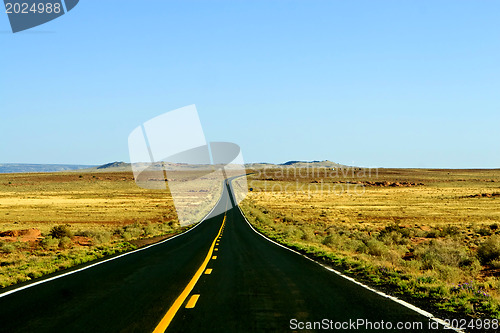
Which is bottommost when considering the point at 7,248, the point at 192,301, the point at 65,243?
the point at 65,243

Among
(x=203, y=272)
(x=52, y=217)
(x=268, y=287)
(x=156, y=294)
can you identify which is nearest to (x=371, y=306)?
(x=268, y=287)

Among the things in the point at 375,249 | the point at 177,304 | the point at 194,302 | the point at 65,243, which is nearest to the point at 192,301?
the point at 194,302

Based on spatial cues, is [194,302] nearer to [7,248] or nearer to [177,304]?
[177,304]

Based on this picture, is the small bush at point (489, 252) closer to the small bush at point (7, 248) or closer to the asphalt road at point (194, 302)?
the asphalt road at point (194, 302)

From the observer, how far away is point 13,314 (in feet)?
20.9

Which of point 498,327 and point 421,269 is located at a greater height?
point 498,327

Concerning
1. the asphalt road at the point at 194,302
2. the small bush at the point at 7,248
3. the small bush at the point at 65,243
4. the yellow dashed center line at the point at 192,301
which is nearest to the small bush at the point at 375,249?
the asphalt road at the point at 194,302

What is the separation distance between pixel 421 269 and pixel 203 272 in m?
7.36

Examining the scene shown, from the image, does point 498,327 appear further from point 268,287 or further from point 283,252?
point 283,252

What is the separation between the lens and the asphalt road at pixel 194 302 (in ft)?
19.4

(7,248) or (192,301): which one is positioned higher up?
(192,301)

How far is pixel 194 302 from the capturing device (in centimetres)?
733

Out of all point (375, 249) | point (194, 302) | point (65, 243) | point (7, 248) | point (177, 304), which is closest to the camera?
point (177, 304)

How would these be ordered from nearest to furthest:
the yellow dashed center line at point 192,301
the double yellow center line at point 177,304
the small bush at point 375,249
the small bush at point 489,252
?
the double yellow center line at point 177,304 < the yellow dashed center line at point 192,301 < the small bush at point 489,252 < the small bush at point 375,249
